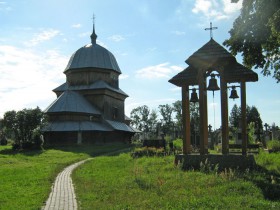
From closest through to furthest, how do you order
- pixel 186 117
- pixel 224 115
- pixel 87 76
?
pixel 224 115, pixel 186 117, pixel 87 76

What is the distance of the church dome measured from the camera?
166ft

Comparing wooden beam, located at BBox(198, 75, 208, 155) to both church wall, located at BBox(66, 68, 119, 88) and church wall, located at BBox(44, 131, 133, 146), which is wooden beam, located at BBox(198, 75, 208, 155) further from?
church wall, located at BBox(66, 68, 119, 88)

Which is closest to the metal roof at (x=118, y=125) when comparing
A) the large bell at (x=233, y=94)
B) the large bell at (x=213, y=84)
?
the large bell at (x=213, y=84)

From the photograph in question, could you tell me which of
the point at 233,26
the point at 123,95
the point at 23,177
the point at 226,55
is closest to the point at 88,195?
the point at 23,177

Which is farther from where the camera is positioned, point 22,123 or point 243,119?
point 22,123

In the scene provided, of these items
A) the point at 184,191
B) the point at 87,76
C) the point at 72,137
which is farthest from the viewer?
the point at 87,76

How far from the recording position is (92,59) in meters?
50.9

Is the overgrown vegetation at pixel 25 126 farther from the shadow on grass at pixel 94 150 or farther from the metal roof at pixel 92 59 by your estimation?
the metal roof at pixel 92 59

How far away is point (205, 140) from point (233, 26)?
553cm

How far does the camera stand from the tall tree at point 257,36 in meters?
13.6

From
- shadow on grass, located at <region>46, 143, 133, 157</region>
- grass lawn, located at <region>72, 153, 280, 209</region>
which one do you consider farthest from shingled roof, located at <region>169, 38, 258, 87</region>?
shadow on grass, located at <region>46, 143, 133, 157</region>

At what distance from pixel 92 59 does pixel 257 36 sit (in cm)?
3708

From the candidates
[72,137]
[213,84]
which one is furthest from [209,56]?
[72,137]

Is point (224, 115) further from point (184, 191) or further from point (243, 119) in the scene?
point (184, 191)
